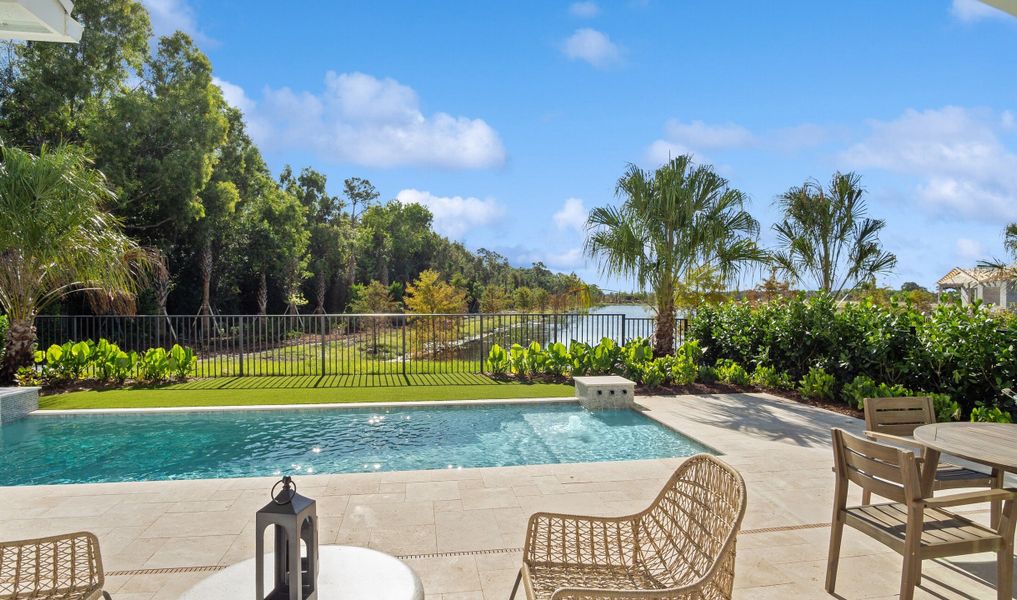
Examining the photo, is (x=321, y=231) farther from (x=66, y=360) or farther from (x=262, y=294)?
(x=66, y=360)

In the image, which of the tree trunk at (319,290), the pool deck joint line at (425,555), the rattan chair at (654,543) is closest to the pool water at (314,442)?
the pool deck joint line at (425,555)

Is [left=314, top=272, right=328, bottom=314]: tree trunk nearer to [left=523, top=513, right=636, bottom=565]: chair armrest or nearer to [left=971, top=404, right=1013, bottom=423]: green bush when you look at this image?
[left=971, top=404, right=1013, bottom=423]: green bush

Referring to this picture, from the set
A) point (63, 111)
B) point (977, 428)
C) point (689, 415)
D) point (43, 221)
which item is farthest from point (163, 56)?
point (977, 428)

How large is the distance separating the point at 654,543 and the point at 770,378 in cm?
694

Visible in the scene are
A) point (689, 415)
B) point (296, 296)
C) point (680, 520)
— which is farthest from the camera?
point (296, 296)

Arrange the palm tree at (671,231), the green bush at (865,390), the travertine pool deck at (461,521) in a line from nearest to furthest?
1. the travertine pool deck at (461,521)
2. the green bush at (865,390)
3. the palm tree at (671,231)

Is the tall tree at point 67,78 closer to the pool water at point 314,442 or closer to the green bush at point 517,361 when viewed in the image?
the pool water at point 314,442

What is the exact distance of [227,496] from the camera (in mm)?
3895

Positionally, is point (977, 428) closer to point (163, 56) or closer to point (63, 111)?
point (63, 111)

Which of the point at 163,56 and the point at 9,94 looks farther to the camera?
the point at 163,56

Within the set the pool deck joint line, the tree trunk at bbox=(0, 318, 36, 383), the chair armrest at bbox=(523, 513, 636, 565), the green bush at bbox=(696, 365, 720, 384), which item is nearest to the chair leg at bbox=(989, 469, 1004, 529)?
the pool deck joint line

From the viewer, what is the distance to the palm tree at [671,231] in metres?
9.30

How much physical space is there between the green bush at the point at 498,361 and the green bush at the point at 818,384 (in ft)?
14.3

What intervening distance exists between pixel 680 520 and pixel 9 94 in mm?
18626
